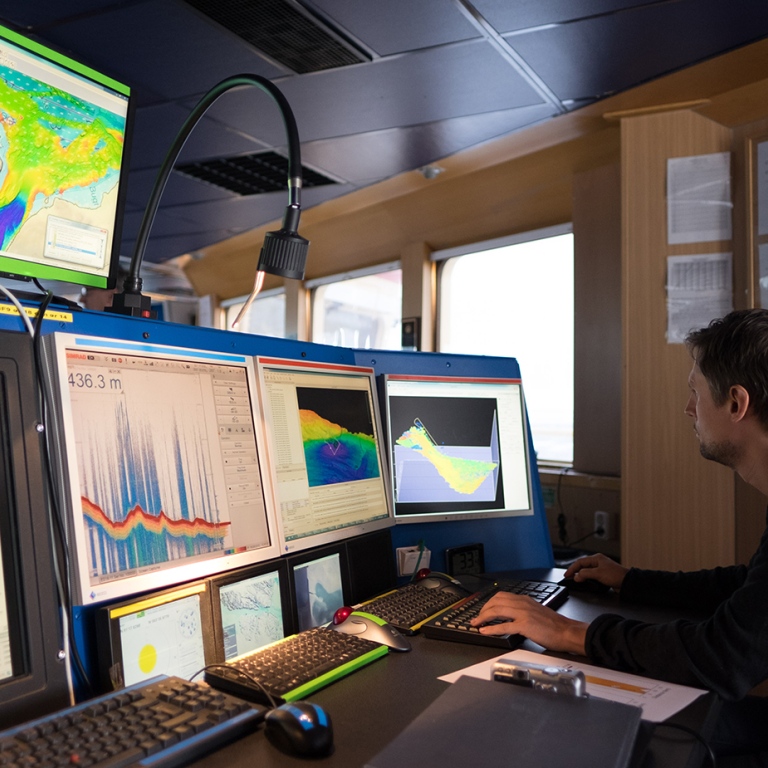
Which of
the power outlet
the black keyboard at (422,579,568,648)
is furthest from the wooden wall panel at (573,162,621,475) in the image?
the black keyboard at (422,579,568,648)

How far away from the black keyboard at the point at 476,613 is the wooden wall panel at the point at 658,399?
123cm

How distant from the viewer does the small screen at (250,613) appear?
1.03 m

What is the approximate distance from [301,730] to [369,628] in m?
0.39

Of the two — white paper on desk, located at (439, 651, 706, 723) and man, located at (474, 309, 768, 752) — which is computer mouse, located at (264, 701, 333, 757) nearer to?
white paper on desk, located at (439, 651, 706, 723)

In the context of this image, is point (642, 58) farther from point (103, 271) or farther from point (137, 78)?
point (103, 271)

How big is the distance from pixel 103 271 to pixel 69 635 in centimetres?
53

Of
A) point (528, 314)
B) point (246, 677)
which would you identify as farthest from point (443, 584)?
point (528, 314)

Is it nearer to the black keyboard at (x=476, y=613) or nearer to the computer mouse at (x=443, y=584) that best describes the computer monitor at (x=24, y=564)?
the black keyboard at (x=476, y=613)

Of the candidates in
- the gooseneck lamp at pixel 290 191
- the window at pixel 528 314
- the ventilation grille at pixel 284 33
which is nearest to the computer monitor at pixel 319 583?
the gooseneck lamp at pixel 290 191

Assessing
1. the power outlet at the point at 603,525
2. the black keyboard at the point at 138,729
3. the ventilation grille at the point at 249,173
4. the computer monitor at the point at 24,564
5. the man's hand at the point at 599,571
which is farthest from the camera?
the ventilation grille at the point at 249,173

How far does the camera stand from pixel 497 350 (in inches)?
167

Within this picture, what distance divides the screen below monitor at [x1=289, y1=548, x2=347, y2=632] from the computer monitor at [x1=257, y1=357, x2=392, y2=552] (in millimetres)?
32

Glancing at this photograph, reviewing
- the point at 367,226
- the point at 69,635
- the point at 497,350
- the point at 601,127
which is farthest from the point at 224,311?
the point at 69,635

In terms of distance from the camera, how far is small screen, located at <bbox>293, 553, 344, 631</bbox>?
118cm
